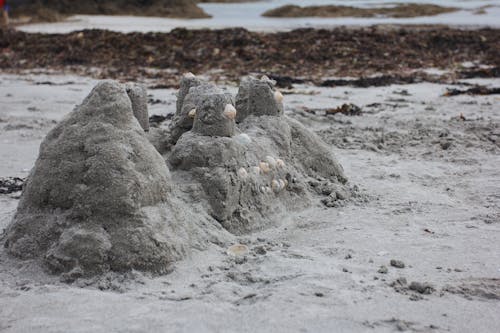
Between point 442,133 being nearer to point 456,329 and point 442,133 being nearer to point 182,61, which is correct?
point 456,329

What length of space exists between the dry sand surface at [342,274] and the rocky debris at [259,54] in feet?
15.4

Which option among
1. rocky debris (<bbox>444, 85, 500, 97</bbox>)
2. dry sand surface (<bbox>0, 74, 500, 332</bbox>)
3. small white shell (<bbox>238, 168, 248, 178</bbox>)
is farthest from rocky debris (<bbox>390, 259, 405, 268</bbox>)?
rocky debris (<bbox>444, 85, 500, 97</bbox>)

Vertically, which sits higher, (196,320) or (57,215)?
(57,215)

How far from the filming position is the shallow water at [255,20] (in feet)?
58.7

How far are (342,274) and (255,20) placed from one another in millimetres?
18279

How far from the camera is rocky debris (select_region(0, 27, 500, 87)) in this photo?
10211 millimetres

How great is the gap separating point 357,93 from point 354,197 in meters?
4.66

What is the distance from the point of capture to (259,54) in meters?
11.6

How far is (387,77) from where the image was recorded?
9.59 meters

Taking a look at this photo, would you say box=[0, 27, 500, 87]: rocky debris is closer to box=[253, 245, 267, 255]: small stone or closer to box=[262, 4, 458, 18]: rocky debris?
box=[253, 245, 267, 255]: small stone

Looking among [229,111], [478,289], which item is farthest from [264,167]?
[478,289]

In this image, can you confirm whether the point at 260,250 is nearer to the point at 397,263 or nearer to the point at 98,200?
the point at 397,263

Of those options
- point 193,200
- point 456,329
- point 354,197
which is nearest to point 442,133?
point 354,197

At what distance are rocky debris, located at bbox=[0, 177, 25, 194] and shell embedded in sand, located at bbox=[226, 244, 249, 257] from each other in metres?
1.77
